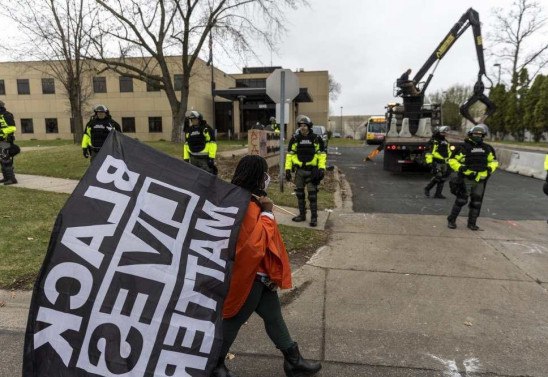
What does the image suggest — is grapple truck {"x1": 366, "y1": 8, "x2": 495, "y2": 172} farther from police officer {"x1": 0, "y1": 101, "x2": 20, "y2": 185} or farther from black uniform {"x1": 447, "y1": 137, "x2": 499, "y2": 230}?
police officer {"x1": 0, "y1": 101, "x2": 20, "y2": 185}

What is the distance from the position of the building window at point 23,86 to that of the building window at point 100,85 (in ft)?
24.4

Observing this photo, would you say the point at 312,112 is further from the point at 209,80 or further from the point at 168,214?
the point at 168,214

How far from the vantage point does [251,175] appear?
262 cm

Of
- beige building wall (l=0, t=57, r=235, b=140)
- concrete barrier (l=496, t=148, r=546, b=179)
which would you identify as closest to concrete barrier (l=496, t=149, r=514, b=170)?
concrete barrier (l=496, t=148, r=546, b=179)

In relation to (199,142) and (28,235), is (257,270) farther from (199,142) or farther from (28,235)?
(199,142)

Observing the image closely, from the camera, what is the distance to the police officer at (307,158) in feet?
23.6

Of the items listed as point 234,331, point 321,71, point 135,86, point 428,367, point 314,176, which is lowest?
point 428,367

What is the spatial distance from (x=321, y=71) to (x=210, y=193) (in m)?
54.1

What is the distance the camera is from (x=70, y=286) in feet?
6.88

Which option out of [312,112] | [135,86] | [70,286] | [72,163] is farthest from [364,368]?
[312,112]

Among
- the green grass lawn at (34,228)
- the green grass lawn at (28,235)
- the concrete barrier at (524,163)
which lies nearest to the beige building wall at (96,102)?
the concrete barrier at (524,163)

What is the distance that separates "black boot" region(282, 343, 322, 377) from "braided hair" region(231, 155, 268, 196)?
3.71 feet

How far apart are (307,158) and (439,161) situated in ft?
16.2

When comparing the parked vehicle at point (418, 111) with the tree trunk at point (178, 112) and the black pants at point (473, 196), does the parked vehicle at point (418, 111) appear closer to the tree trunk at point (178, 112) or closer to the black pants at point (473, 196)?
the black pants at point (473, 196)
